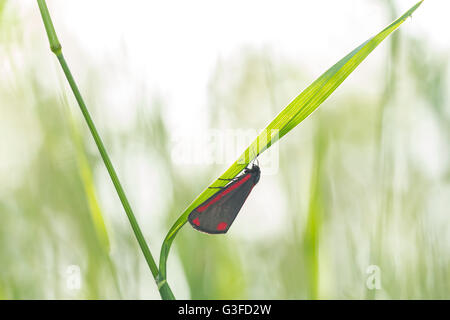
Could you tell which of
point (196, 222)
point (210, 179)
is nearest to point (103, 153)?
point (196, 222)

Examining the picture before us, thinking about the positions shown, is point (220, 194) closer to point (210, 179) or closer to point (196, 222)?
point (196, 222)

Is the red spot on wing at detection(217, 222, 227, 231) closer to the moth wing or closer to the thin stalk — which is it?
the moth wing

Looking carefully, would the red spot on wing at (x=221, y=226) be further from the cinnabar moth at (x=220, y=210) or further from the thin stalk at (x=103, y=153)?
the thin stalk at (x=103, y=153)

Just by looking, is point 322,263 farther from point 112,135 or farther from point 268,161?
point 112,135

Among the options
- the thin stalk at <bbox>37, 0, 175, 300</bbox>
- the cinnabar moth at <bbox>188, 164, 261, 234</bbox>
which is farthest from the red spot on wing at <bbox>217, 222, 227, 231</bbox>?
the thin stalk at <bbox>37, 0, 175, 300</bbox>

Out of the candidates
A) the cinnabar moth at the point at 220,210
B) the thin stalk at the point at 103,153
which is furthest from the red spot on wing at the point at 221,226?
the thin stalk at the point at 103,153
